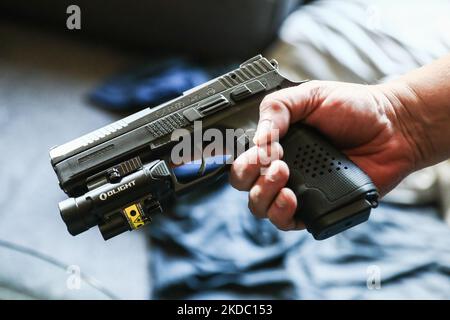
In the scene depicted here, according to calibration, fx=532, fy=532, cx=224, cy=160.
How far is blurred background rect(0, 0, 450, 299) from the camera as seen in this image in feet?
3.52

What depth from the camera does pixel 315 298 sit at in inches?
41.7

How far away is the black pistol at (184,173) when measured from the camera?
757 mm

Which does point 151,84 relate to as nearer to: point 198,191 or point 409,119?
point 198,191

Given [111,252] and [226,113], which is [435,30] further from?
[111,252]

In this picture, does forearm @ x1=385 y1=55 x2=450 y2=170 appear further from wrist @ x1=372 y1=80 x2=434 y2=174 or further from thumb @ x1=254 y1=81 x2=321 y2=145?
thumb @ x1=254 y1=81 x2=321 y2=145

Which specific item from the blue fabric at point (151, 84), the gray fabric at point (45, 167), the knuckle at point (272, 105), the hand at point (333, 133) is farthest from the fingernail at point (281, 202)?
the blue fabric at point (151, 84)

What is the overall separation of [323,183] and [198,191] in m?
0.47

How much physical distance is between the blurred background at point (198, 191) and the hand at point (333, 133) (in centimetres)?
24

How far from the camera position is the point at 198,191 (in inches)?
47.4

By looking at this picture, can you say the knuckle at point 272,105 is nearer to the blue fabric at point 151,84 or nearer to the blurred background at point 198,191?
the blurred background at point 198,191

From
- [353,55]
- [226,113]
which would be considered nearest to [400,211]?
[353,55]

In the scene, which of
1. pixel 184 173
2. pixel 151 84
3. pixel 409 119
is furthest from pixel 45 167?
pixel 409 119

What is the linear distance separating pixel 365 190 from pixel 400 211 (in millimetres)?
469

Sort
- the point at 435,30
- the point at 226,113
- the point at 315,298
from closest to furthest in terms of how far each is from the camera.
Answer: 1. the point at 226,113
2. the point at 315,298
3. the point at 435,30
